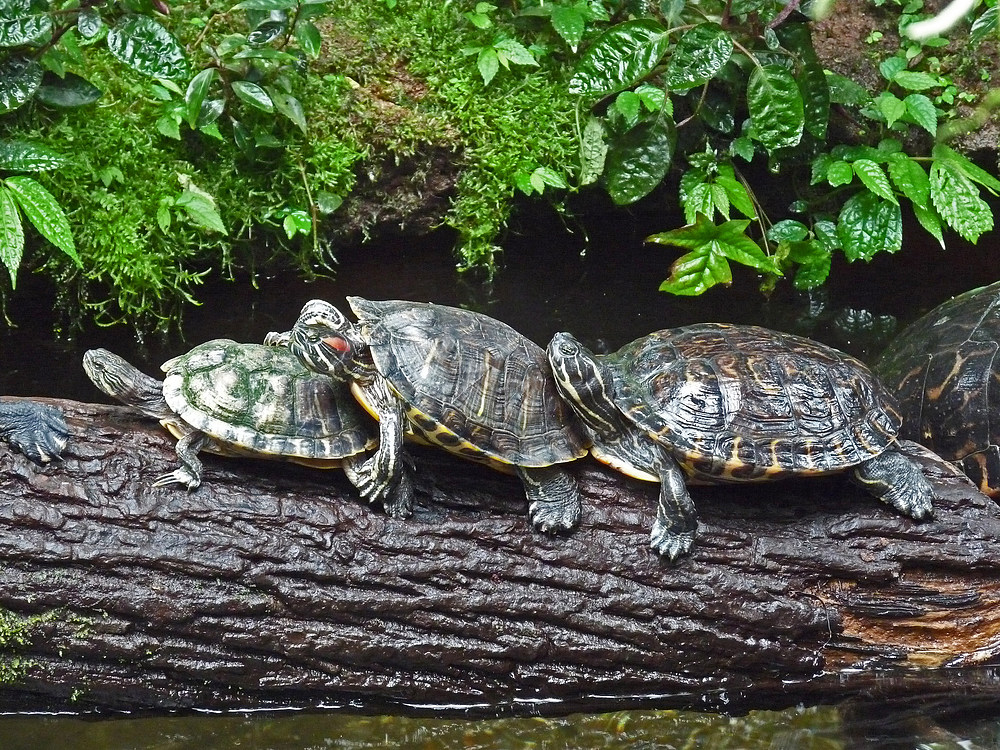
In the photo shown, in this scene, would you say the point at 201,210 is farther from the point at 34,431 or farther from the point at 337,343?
the point at 337,343

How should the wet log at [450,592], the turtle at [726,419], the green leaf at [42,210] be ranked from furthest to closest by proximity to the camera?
the green leaf at [42,210], the turtle at [726,419], the wet log at [450,592]

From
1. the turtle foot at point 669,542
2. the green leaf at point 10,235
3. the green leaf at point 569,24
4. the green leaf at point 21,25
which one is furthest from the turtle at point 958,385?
the green leaf at point 21,25

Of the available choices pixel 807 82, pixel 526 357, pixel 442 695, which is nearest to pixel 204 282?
pixel 526 357

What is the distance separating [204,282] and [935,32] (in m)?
4.63

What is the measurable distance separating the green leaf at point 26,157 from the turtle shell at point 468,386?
1619 millimetres

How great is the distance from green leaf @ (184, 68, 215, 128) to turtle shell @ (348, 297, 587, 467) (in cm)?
150

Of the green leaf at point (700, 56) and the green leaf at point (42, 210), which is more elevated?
the green leaf at point (700, 56)

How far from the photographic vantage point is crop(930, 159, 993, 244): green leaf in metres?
4.69

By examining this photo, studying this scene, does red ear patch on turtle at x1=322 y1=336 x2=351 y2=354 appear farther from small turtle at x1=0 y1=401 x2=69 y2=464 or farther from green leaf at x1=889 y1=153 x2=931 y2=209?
green leaf at x1=889 y1=153 x2=931 y2=209

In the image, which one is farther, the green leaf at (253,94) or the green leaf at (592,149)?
the green leaf at (592,149)

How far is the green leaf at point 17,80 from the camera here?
3.90m

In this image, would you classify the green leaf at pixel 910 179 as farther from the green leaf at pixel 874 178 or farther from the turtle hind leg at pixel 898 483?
the turtle hind leg at pixel 898 483

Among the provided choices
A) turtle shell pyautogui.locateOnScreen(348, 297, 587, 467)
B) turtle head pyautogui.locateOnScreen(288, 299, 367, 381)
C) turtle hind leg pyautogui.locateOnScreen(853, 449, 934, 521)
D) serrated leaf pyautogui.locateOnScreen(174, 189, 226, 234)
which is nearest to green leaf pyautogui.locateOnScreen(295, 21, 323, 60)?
serrated leaf pyautogui.locateOnScreen(174, 189, 226, 234)

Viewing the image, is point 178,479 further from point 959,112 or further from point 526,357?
point 959,112
